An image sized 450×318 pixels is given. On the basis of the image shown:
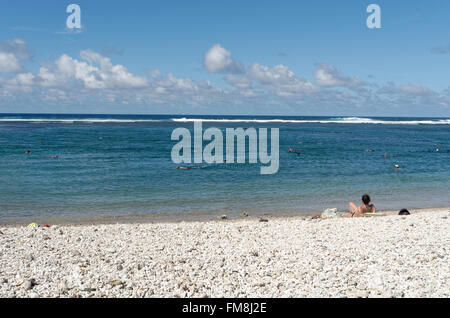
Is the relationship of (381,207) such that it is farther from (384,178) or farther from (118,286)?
(118,286)

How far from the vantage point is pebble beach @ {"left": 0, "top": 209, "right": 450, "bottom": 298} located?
697 cm

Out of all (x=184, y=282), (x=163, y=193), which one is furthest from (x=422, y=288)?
(x=163, y=193)

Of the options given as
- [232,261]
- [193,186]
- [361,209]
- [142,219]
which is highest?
[232,261]

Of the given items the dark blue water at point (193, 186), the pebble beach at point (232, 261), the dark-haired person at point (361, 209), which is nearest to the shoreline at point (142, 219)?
the dark blue water at point (193, 186)

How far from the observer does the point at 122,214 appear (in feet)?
53.9

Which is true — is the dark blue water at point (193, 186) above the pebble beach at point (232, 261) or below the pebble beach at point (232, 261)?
below

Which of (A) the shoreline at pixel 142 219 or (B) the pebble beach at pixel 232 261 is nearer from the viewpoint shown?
(B) the pebble beach at pixel 232 261

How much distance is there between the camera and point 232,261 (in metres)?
8.45

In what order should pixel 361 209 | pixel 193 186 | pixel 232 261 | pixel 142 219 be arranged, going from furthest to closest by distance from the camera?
pixel 193 186 < pixel 142 219 < pixel 361 209 < pixel 232 261

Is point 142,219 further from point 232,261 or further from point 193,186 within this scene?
point 232,261

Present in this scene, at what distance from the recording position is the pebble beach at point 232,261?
22.9 feet

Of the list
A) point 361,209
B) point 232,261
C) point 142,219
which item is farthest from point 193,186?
point 232,261

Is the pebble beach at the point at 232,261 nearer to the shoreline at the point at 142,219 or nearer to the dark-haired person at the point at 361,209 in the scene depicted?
the dark-haired person at the point at 361,209

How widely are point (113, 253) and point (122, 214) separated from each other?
23.6 feet
